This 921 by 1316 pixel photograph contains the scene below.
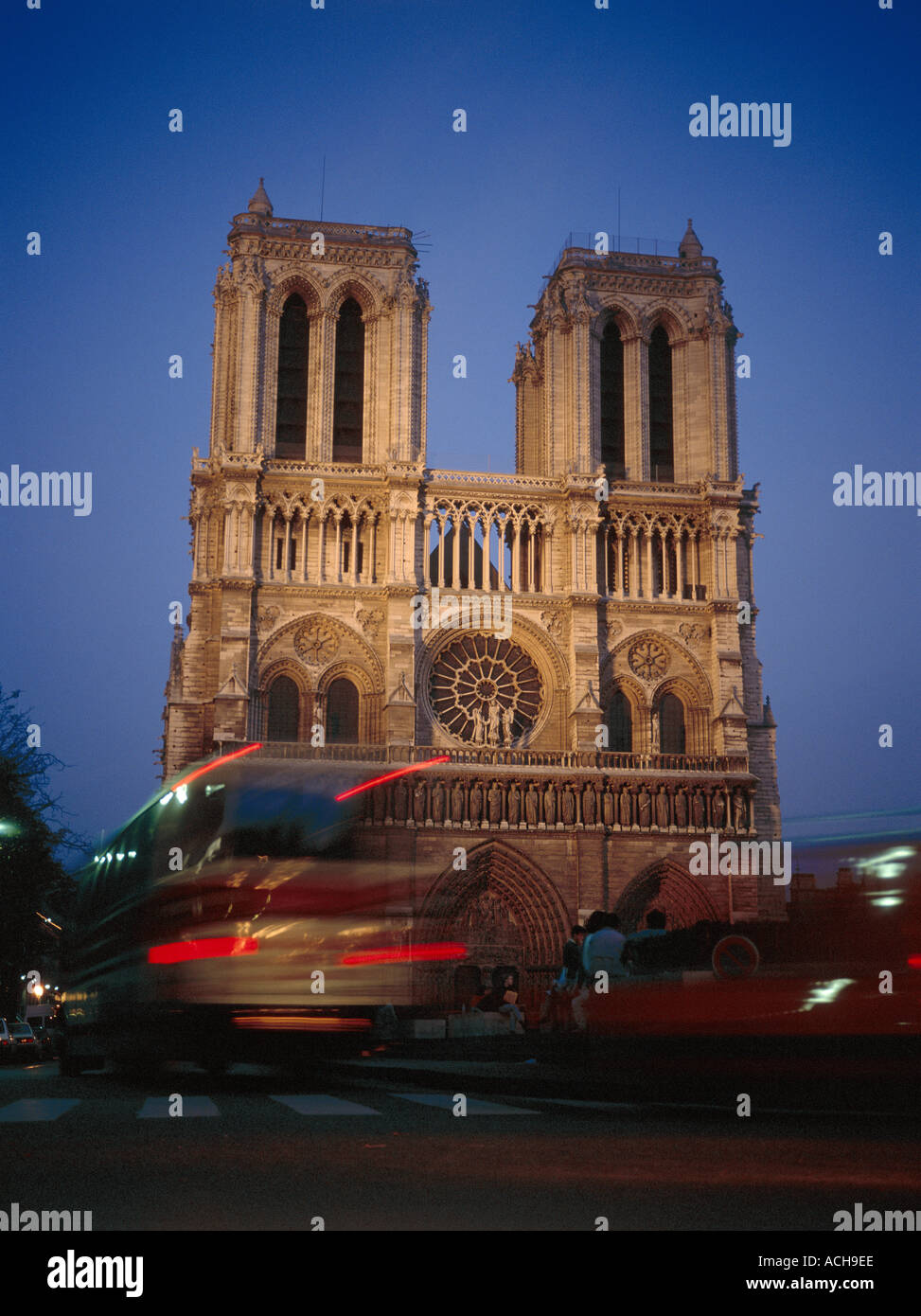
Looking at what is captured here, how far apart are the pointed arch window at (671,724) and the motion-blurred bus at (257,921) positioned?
31.7m

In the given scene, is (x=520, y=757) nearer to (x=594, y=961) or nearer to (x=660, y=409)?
(x=660, y=409)

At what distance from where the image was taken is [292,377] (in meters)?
48.6

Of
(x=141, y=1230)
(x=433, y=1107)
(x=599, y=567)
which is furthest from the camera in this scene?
(x=599, y=567)

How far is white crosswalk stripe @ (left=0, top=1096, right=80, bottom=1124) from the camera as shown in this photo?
10242 millimetres

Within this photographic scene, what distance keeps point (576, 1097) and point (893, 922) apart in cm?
373

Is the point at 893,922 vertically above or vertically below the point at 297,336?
below

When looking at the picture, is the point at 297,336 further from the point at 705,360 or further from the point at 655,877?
the point at 655,877

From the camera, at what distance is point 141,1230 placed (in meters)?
5.44

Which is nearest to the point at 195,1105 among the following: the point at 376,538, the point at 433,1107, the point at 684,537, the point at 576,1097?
the point at 433,1107

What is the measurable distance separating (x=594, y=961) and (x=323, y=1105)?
4.32 meters

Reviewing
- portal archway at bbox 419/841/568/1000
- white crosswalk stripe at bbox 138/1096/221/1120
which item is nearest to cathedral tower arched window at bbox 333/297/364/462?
portal archway at bbox 419/841/568/1000

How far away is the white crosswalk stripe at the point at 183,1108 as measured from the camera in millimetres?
Answer: 10312

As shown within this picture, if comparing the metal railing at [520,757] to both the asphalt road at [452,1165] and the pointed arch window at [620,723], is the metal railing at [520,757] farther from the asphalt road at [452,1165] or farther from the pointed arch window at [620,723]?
the asphalt road at [452,1165]

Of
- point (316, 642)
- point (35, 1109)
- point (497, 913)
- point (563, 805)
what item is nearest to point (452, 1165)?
point (35, 1109)
